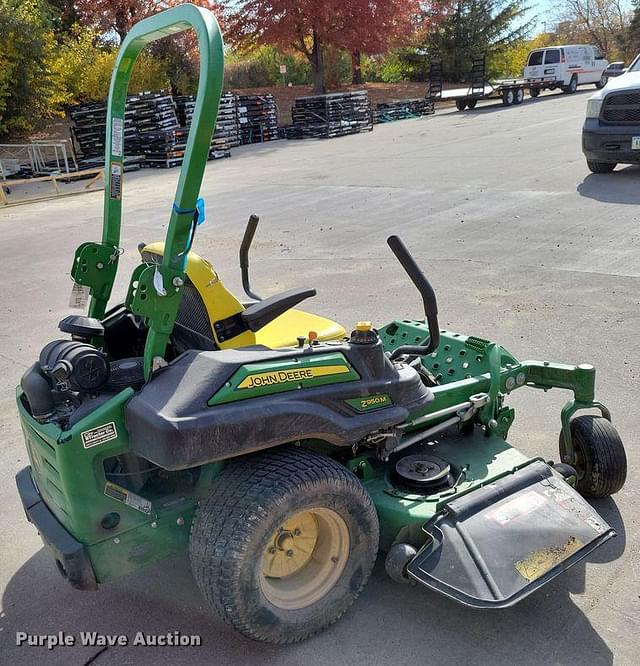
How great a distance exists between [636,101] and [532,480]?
10316mm

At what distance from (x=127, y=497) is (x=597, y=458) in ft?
7.24

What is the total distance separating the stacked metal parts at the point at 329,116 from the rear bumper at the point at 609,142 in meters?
13.1

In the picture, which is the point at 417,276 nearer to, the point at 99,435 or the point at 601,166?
the point at 99,435

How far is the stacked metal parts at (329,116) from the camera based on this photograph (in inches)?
Answer: 950

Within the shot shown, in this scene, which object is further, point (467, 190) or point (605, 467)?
point (467, 190)

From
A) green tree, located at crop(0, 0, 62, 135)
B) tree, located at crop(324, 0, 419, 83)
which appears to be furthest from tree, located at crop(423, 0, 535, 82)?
green tree, located at crop(0, 0, 62, 135)

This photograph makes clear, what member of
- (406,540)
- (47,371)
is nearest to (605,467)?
(406,540)

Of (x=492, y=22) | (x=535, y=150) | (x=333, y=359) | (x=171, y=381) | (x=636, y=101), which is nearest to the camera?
(x=171, y=381)

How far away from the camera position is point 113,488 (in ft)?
8.58

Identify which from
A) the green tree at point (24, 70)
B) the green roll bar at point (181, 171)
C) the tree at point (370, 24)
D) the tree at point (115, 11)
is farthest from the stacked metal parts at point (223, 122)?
the green roll bar at point (181, 171)

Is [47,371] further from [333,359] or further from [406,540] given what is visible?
[406,540]

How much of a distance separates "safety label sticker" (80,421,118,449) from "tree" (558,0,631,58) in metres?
55.0

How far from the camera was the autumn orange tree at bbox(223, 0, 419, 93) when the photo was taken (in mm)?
30984

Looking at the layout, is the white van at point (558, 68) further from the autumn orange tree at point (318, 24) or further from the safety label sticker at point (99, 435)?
the safety label sticker at point (99, 435)
